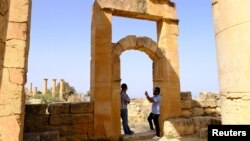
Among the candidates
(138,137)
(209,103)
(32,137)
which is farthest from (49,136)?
(209,103)

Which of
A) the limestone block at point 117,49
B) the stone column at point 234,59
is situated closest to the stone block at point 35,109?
the limestone block at point 117,49

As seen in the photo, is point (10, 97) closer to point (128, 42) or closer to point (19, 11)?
point (19, 11)

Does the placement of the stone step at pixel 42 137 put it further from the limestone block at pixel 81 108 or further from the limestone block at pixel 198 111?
the limestone block at pixel 198 111

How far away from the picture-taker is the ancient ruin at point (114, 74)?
9.45 feet

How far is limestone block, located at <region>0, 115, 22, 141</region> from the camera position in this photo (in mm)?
4496

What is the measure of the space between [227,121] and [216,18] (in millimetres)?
1371

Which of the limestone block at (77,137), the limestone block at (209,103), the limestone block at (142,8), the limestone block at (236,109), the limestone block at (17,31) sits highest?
the limestone block at (142,8)

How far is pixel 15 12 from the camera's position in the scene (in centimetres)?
496

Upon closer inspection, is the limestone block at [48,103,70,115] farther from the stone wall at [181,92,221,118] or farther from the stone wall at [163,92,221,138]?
the stone wall at [181,92,221,118]

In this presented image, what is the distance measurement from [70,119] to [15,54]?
3.20 m

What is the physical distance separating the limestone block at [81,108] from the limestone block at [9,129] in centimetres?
290

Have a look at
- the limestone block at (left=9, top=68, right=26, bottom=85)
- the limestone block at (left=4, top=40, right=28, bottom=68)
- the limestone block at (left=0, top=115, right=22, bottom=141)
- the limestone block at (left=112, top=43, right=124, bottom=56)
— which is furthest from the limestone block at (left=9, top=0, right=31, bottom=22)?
the limestone block at (left=112, top=43, right=124, bottom=56)

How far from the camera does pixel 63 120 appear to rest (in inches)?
289

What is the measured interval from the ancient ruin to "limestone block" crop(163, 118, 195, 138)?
0.03m
